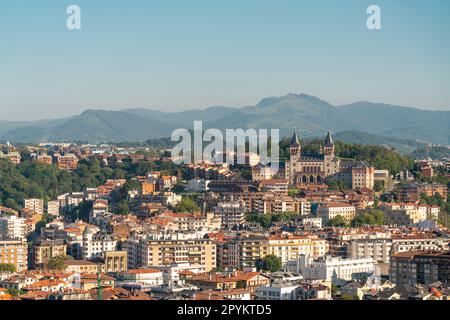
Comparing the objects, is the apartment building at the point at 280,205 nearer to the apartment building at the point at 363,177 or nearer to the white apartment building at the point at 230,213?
the white apartment building at the point at 230,213

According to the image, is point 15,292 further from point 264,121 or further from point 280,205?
point 264,121

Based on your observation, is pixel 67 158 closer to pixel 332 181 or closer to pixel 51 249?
pixel 332 181

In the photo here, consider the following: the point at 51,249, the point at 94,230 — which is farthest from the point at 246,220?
the point at 51,249

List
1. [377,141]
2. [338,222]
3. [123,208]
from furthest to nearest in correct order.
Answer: [377,141] < [123,208] < [338,222]

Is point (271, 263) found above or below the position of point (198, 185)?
below

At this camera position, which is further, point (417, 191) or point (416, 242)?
point (417, 191)

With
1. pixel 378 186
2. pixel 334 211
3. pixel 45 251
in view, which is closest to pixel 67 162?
pixel 378 186

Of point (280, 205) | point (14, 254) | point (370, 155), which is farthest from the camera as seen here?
point (370, 155)

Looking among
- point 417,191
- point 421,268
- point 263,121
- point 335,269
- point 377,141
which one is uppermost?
point 263,121
